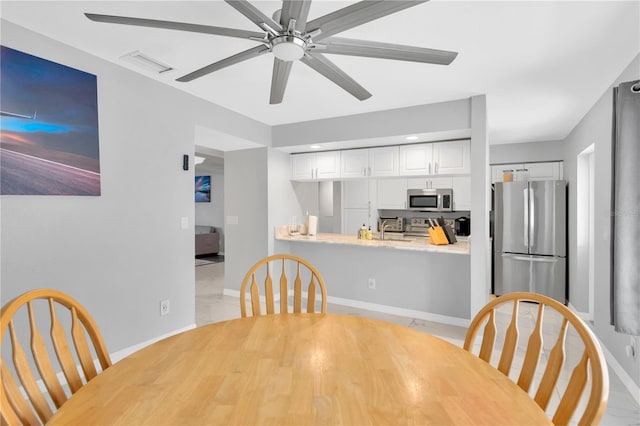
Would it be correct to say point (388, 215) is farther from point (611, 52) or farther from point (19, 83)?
point (19, 83)

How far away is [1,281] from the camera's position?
6.80 ft

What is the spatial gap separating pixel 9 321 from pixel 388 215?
18.2 ft

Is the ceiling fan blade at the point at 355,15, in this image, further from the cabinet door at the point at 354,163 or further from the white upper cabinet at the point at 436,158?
the cabinet door at the point at 354,163

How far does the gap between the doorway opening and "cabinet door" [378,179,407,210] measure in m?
2.31

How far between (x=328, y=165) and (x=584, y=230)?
3.19 metres

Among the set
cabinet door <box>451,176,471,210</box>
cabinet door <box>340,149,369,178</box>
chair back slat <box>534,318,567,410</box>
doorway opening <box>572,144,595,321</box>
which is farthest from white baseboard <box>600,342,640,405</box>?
cabinet door <box>340,149,369,178</box>

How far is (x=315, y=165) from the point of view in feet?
15.4

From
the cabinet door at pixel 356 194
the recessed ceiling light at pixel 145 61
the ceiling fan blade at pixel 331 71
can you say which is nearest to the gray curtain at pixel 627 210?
the ceiling fan blade at pixel 331 71

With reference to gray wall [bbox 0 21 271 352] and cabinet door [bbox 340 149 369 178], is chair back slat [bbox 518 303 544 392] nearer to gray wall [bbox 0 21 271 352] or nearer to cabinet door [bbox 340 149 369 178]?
gray wall [bbox 0 21 271 352]

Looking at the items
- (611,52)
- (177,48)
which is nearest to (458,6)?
(611,52)

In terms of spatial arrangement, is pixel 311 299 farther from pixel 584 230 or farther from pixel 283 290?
pixel 584 230

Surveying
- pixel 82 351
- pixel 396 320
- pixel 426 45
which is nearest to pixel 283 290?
pixel 82 351

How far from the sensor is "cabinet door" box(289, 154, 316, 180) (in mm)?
4711

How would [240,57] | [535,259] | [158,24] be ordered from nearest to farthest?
[158,24], [240,57], [535,259]
